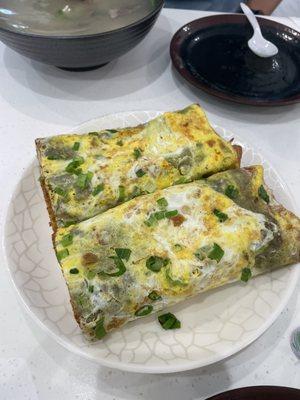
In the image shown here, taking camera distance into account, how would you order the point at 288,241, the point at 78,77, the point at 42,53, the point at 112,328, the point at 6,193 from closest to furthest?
the point at 112,328 → the point at 288,241 → the point at 6,193 → the point at 42,53 → the point at 78,77

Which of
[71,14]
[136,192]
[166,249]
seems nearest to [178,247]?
[166,249]

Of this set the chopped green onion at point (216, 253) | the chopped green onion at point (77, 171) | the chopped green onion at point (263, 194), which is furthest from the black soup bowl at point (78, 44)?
the chopped green onion at point (216, 253)

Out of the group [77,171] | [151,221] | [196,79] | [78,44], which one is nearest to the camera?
[151,221]

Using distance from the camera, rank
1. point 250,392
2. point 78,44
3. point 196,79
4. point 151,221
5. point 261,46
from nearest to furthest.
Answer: point 250,392 < point 151,221 < point 78,44 < point 196,79 < point 261,46

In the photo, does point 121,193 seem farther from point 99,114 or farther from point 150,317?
point 99,114

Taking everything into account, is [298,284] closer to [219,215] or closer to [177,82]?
[219,215]

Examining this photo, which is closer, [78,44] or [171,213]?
[171,213]

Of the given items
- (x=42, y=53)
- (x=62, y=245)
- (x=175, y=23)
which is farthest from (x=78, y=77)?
(x=62, y=245)

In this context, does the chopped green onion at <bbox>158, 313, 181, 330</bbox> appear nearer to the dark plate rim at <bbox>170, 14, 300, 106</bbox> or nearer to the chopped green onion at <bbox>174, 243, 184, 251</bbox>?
the chopped green onion at <bbox>174, 243, 184, 251</bbox>
